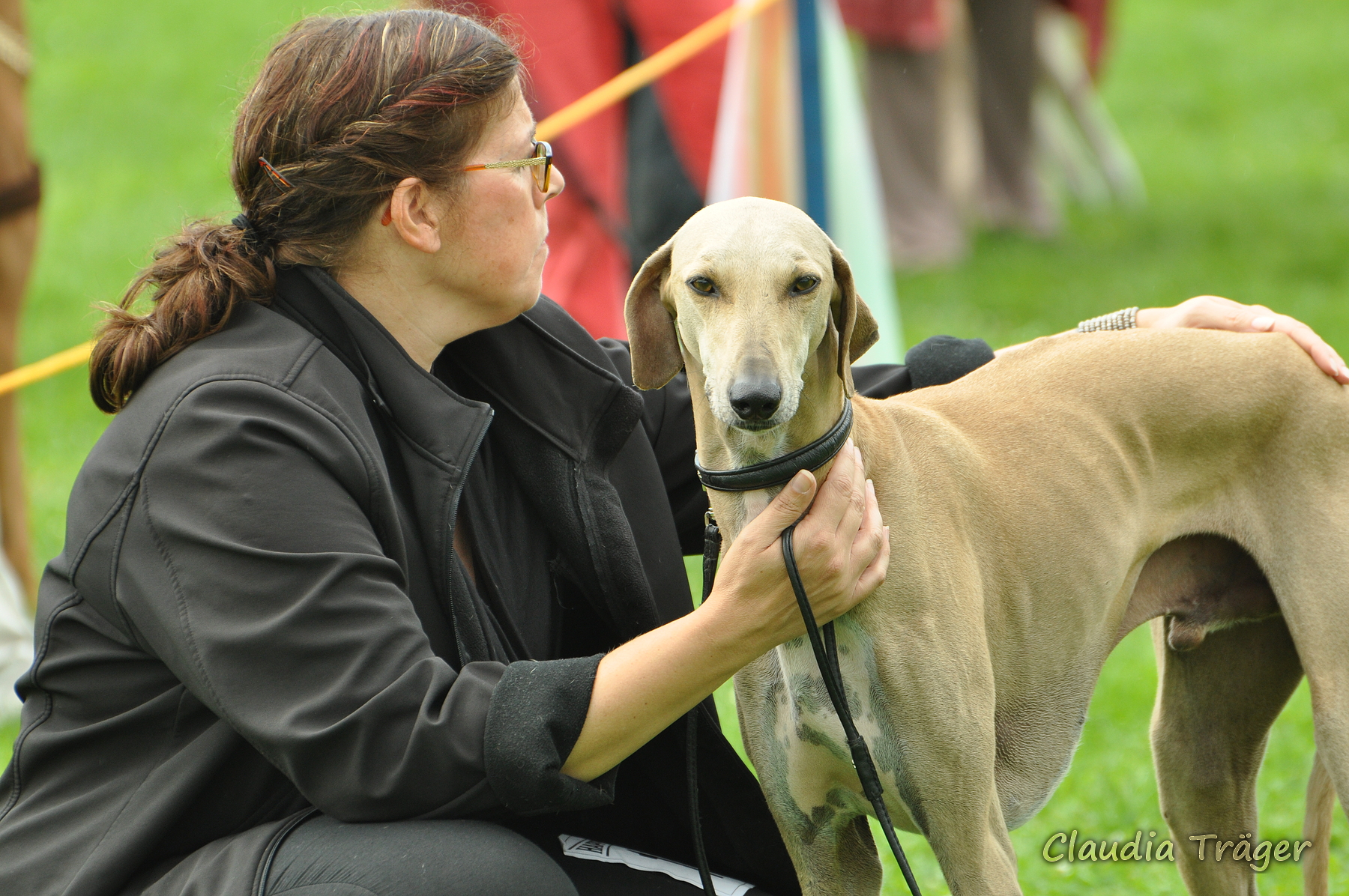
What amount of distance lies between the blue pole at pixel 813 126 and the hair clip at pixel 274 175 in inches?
115

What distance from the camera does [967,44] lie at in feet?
28.7

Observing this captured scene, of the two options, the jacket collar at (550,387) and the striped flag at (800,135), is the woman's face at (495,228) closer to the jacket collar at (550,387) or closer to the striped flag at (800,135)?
the jacket collar at (550,387)

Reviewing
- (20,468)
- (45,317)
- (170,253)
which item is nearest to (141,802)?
(170,253)

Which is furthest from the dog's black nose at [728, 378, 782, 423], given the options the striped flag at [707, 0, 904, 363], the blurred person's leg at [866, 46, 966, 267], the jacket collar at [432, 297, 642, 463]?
the blurred person's leg at [866, 46, 966, 267]

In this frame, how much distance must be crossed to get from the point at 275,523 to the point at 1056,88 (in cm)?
772

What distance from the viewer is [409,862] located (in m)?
1.93

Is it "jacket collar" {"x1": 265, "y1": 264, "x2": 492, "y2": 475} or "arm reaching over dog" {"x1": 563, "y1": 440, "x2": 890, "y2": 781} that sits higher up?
"jacket collar" {"x1": 265, "y1": 264, "x2": 492, "y2": 475}

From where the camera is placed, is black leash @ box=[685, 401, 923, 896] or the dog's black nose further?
black leash @ box=[685, 401, 923, 896]

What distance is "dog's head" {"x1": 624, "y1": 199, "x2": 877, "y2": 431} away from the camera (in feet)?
6.26

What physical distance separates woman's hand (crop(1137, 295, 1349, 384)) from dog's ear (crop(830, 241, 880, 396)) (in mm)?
777

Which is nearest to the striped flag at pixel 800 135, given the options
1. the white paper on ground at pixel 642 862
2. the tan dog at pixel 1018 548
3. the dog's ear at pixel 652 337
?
the tan dog at pixel 1018 548

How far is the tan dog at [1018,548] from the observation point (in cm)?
208

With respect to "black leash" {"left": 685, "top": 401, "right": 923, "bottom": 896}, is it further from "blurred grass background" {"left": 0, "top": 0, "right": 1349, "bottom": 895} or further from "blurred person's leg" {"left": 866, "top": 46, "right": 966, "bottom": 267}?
"blurred person's leg" {"left": 866, "top": 46, "right": 966, "bottom": 267}

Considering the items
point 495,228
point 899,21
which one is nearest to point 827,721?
point 495,228
